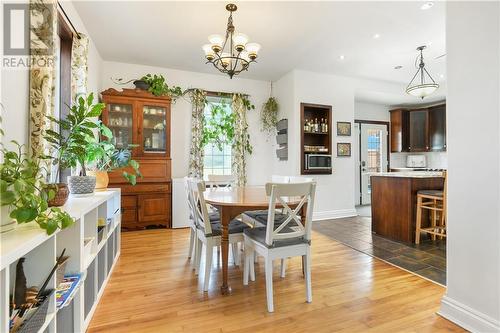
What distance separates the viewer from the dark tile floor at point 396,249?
8.21ft

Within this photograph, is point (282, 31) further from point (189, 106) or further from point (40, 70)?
point (40, 70)

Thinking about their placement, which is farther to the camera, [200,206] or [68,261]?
[200,206]

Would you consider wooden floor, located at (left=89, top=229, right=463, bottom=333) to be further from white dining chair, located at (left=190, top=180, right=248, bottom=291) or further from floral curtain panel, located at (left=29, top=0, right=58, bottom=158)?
floral curtain panel, located at (left=29, top=0, right=58, bottom=158)

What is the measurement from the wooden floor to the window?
92.7 inches

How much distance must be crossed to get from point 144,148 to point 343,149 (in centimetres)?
365

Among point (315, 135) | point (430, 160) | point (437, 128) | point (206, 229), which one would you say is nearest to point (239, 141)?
point (315, 135)

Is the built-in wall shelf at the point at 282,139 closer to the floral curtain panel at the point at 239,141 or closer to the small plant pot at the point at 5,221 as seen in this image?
the floral curtain panel at the point at 239,141

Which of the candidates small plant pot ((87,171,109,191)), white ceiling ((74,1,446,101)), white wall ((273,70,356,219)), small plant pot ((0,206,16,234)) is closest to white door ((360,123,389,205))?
white wall ((273,70,356,219))

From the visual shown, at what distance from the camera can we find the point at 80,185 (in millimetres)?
2006

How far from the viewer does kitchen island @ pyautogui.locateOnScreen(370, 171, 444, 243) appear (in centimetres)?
324

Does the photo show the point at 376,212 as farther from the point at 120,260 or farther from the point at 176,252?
the point at 120,260

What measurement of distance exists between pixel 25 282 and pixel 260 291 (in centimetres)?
157

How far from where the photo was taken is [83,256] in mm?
1546

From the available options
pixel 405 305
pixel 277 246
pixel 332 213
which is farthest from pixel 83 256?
pixel 332 213
